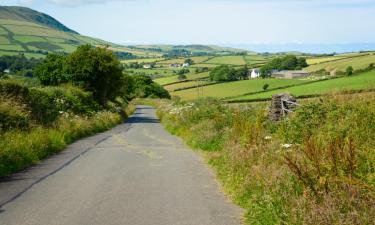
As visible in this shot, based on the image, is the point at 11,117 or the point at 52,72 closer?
the point at 11,117

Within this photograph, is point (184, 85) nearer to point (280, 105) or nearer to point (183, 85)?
point (183, 85)

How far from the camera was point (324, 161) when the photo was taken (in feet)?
26.3

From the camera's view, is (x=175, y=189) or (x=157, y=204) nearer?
(x=157, y=204)

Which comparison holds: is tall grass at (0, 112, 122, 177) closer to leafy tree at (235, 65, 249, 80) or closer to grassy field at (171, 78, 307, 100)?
grassy field at (171, 78, 307, 100)

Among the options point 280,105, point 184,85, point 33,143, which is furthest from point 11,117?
point 184,85

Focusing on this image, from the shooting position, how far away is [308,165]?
27.3 feet

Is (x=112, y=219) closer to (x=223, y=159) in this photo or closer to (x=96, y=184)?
(x=96, y=184)

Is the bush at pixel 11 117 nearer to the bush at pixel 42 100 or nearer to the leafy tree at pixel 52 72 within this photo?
the bush at pixel 42 100

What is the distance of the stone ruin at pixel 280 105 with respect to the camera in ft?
53.5

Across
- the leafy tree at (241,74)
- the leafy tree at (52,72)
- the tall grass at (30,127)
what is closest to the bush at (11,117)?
the tall grass at (30,127)

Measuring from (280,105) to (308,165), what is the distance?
27.4ft

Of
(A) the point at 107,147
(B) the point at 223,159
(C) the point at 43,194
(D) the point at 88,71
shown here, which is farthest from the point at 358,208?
(D) the point at 88,71

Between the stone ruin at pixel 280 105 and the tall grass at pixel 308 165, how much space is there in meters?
0.37

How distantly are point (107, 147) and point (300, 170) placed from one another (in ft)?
43.5
